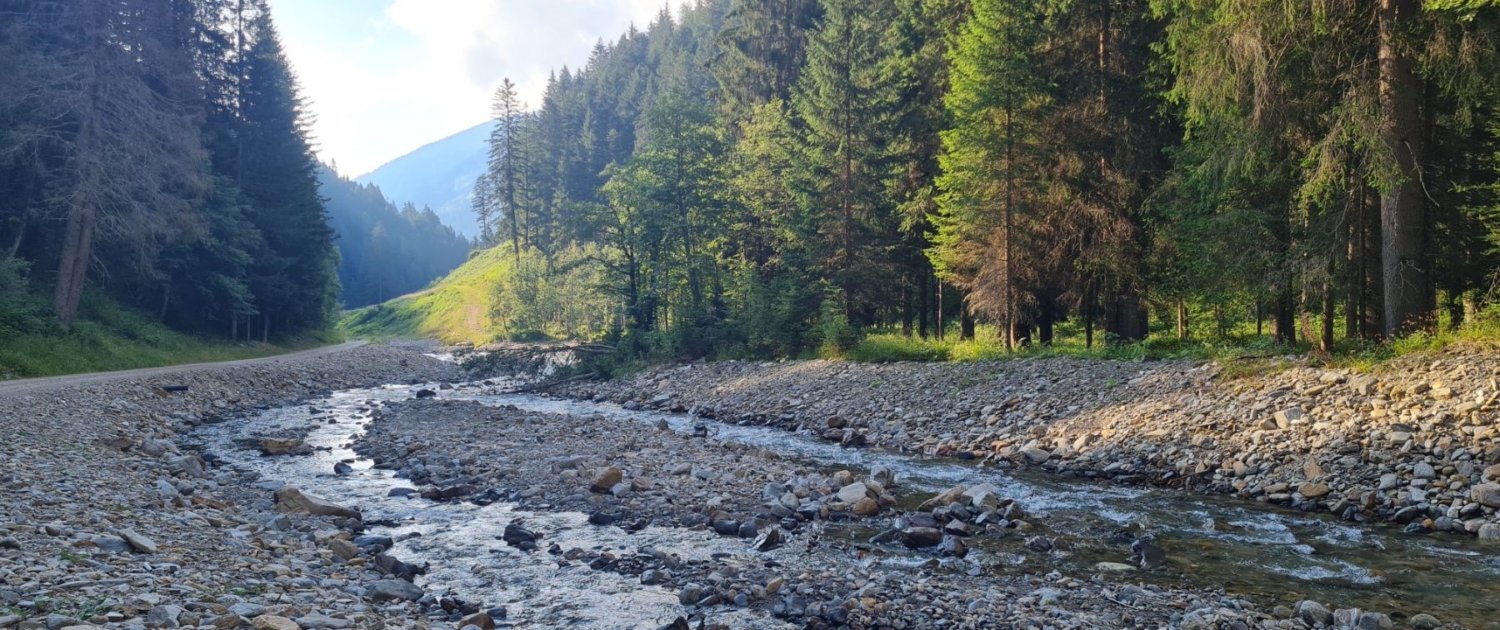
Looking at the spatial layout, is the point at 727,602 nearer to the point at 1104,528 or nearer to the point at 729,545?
the point at 729,545

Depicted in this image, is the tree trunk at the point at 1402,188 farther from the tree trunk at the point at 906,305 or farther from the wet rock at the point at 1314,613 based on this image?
the tree trunk at the point at 906,305

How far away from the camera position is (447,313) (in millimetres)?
96250

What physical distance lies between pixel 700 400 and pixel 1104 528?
59.6ft

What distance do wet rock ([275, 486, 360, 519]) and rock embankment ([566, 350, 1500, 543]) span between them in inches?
440

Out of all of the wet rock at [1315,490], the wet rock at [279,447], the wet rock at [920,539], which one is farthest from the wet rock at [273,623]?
the wet rock at [279,447]

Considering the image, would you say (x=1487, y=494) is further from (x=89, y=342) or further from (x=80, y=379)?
(x=89, y=342)

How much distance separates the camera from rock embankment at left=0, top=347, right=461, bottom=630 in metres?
5.77

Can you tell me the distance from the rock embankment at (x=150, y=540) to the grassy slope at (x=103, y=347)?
25.1 feet

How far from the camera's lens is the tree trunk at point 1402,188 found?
13.3 m

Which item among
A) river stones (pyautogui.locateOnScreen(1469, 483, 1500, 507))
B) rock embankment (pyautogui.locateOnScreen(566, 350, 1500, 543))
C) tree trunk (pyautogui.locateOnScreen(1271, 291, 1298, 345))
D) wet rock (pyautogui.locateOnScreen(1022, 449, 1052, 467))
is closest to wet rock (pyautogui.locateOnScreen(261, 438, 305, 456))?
rock embankment (pyautogui.locateOnScreen(566, 350, 1500, 543))

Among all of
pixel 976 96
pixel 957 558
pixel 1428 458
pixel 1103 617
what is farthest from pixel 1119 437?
pixel 976 96

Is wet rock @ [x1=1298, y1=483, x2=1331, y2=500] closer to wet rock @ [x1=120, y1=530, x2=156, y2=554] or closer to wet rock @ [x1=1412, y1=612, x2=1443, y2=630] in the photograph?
wet rock @ [x1=1412, y1=612, x2=1443, y2=630]

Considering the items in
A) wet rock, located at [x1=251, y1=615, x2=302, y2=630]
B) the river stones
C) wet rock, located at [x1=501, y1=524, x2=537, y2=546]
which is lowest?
wet rock, located at [x1=501, y1=524, x2=537, y2=546]

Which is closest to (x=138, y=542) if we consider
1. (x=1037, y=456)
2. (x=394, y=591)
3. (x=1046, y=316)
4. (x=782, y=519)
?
(x=394, y=591)
